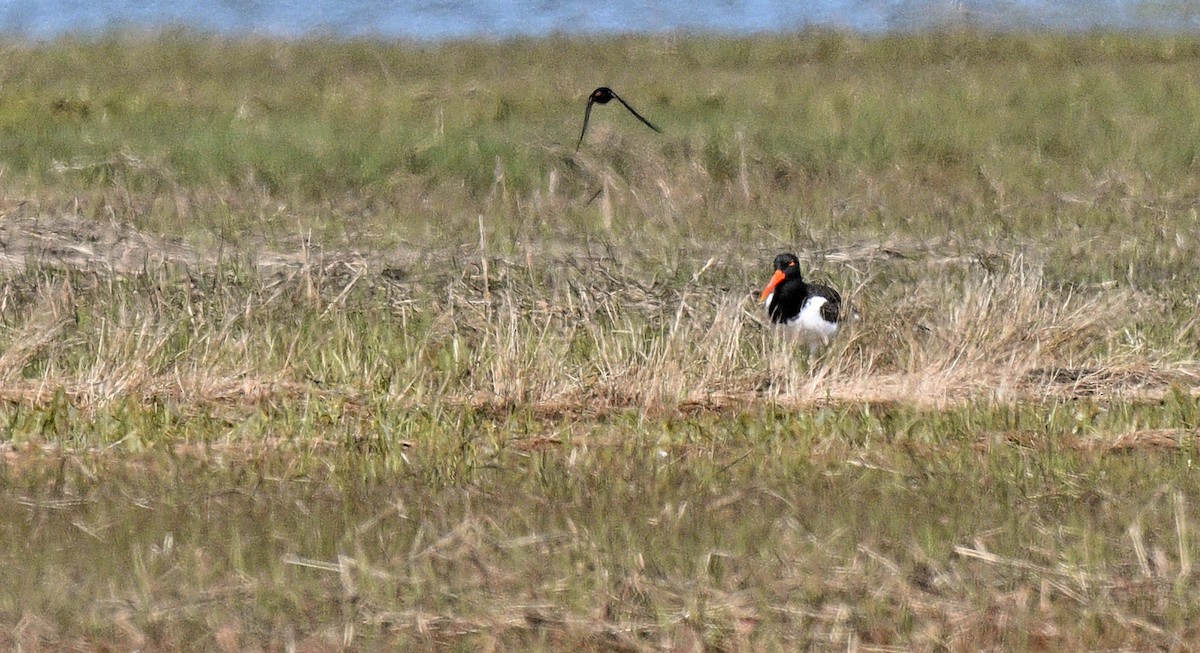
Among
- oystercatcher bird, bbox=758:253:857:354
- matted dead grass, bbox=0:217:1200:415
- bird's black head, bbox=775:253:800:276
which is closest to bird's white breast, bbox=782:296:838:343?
oystercatcher bird, bbox=758:253:857:354

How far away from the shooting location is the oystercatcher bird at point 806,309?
9.57m

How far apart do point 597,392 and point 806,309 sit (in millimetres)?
1846

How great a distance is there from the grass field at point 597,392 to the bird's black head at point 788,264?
0.34m

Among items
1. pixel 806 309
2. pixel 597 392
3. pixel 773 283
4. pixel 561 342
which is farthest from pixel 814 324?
pixel 597 392

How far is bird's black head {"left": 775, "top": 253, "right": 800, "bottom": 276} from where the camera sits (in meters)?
10.6

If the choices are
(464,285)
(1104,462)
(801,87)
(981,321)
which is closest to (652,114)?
(801,87)

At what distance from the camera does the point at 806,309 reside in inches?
385

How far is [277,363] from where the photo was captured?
896 centimetres

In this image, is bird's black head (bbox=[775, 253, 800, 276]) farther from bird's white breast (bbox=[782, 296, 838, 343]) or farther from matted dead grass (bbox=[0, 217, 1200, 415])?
bird's white breast (bbox=[782, 296, 838, 343])

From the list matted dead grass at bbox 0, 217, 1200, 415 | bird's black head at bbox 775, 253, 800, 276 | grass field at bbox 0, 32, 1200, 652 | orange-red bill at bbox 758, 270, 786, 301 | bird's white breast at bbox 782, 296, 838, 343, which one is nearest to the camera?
grass field at bbox 0, 32, 1200, 652

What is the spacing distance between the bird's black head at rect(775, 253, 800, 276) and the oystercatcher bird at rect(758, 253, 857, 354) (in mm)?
30

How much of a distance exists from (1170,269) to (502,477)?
6.73 meters

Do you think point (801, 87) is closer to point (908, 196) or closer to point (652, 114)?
point (652, 114)

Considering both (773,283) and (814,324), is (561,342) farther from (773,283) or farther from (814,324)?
(773,283)
